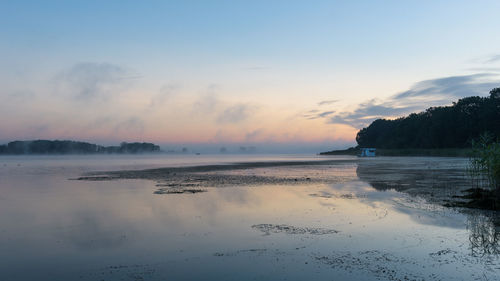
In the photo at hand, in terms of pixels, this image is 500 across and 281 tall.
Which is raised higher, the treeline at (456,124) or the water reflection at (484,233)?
the treeline at (456,124)

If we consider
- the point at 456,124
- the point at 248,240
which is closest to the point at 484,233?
the point at 248,240

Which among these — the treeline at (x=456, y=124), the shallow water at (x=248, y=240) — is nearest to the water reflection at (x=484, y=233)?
the shallow water at (x=248, y=240)

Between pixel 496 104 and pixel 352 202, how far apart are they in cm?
12164

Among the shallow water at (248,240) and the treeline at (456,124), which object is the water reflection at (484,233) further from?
the treeline at (456,124)

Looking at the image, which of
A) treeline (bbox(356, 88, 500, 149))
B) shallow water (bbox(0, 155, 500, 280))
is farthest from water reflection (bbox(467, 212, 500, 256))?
treeline (bbox(356, 88, 500, 149))

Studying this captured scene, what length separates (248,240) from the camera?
37.6ft

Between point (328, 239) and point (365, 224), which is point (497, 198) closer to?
point (365, 224)

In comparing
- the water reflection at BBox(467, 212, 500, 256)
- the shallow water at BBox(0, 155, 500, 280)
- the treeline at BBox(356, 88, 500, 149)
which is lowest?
the shallow water at BBox(0, 155, 500, 280)

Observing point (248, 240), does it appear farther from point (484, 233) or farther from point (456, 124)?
point (456, 124)

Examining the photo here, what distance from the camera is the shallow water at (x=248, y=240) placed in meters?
8.50

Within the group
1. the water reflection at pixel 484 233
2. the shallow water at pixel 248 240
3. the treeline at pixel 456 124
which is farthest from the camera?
the treeline at pixel 456 124

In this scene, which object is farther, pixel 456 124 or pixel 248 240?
pixel 456 124

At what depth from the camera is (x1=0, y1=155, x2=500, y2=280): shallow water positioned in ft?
27.9

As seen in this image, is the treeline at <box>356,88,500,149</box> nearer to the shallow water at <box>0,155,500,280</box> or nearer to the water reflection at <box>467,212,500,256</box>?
the water reflection at <box>467,212,500,256</box>
